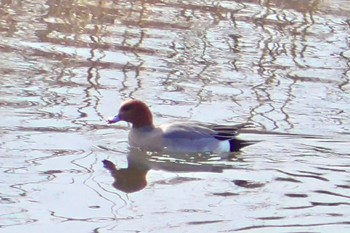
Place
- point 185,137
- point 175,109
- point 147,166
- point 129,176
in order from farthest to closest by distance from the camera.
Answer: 1. point 175,109
2. point 185,137
3. point 147,166
4. point 129,176

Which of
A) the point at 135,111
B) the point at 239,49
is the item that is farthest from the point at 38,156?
the point at 239,49

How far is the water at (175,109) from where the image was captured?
8.10m

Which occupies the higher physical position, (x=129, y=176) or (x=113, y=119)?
(x=113, y=119)

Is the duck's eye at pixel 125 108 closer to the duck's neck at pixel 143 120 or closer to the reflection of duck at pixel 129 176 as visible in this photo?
the duck's neck at pixel 143 120

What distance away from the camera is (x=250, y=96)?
11227 mm

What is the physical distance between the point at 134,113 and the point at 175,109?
69 cm

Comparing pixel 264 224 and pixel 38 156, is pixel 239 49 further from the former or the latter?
pixel 264 224

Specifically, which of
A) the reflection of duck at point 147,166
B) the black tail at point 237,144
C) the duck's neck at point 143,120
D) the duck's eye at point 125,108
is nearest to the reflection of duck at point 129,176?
the reflection of duck at point 147,166

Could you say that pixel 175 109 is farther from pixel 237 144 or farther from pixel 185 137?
pixel 237 144

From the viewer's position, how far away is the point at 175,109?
10742mm

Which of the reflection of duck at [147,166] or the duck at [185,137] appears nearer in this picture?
the reflection of duck at [147,166]

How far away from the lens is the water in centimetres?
810

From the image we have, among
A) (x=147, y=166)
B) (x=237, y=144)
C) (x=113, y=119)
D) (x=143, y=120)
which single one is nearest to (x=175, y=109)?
(x=143, y=120)

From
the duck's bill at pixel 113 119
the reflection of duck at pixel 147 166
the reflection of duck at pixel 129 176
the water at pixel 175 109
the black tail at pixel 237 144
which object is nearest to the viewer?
the water at pixel 175 109
